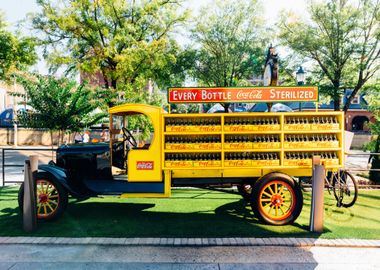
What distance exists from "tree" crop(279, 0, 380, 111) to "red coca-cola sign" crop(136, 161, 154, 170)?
12260mm

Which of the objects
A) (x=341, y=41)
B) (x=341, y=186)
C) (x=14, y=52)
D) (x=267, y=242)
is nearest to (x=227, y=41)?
(x=341, y=41)

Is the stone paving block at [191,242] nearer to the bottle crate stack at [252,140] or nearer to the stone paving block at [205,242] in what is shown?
the stone paving block at [205,242]

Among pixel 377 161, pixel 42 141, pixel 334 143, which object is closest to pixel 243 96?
pixel 334 143

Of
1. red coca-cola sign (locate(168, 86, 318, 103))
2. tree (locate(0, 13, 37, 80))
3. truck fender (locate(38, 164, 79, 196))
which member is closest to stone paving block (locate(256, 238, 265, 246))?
red coca-cola sign (locate(168, 86, 318, 103))

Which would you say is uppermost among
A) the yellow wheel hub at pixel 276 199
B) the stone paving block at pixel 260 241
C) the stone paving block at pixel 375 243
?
the yellow wheel hub at pixel 276 199

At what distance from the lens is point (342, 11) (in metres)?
14.8

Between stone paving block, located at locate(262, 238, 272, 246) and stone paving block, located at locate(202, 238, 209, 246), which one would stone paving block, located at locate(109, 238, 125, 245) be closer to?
stone paving block, located at locate(202, 238, 209, 246)

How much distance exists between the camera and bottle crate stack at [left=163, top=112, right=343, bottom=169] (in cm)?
557

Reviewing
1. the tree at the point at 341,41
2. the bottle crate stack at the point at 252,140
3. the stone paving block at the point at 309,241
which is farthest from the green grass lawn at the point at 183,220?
the tree at the point at 341,41

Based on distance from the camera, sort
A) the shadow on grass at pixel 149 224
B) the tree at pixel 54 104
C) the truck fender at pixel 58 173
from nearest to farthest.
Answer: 1. the shadow on grass at pixel 149 224
2. the truck fender at pixel 58 173
3. the tree at pixel 54 104

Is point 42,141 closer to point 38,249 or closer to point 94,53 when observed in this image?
point 94,53

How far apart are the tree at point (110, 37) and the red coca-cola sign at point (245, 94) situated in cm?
860

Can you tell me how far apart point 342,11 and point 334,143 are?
39.5 ft

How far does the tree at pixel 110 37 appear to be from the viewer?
47.3ft
